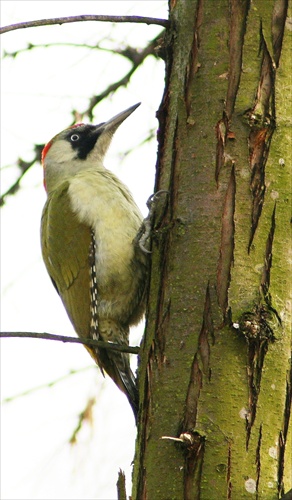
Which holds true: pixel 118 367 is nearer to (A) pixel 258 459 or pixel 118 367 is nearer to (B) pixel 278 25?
(A) pixel 258 459

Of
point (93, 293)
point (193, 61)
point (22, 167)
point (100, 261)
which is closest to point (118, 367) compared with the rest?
point (93, 293)

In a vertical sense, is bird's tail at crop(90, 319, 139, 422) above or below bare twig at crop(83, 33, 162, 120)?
below

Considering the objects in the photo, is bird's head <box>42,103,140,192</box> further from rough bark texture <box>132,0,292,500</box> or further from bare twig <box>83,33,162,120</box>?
rough bark texture <box>132,0,292,500</box>

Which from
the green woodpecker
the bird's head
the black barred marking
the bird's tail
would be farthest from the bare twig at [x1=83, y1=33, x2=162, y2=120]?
the bird's tail

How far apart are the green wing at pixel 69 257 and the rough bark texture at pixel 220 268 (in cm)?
151

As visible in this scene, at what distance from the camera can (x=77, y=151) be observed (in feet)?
15.9

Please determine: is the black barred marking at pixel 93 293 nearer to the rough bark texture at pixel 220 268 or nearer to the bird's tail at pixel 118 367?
the bird's tail at pixel 118 367

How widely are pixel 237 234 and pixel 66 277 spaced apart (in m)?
2.04

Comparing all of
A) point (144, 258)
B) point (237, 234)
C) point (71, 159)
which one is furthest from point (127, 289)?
point (237, 234)

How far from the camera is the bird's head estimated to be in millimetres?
4781

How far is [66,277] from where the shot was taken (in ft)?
13.2

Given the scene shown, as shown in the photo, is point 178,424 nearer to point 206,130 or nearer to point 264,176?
point 264,176

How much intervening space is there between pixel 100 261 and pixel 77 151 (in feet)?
4.14

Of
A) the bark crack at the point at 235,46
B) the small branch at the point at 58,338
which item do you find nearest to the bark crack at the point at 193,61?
the bark crack at the point at 235,46
